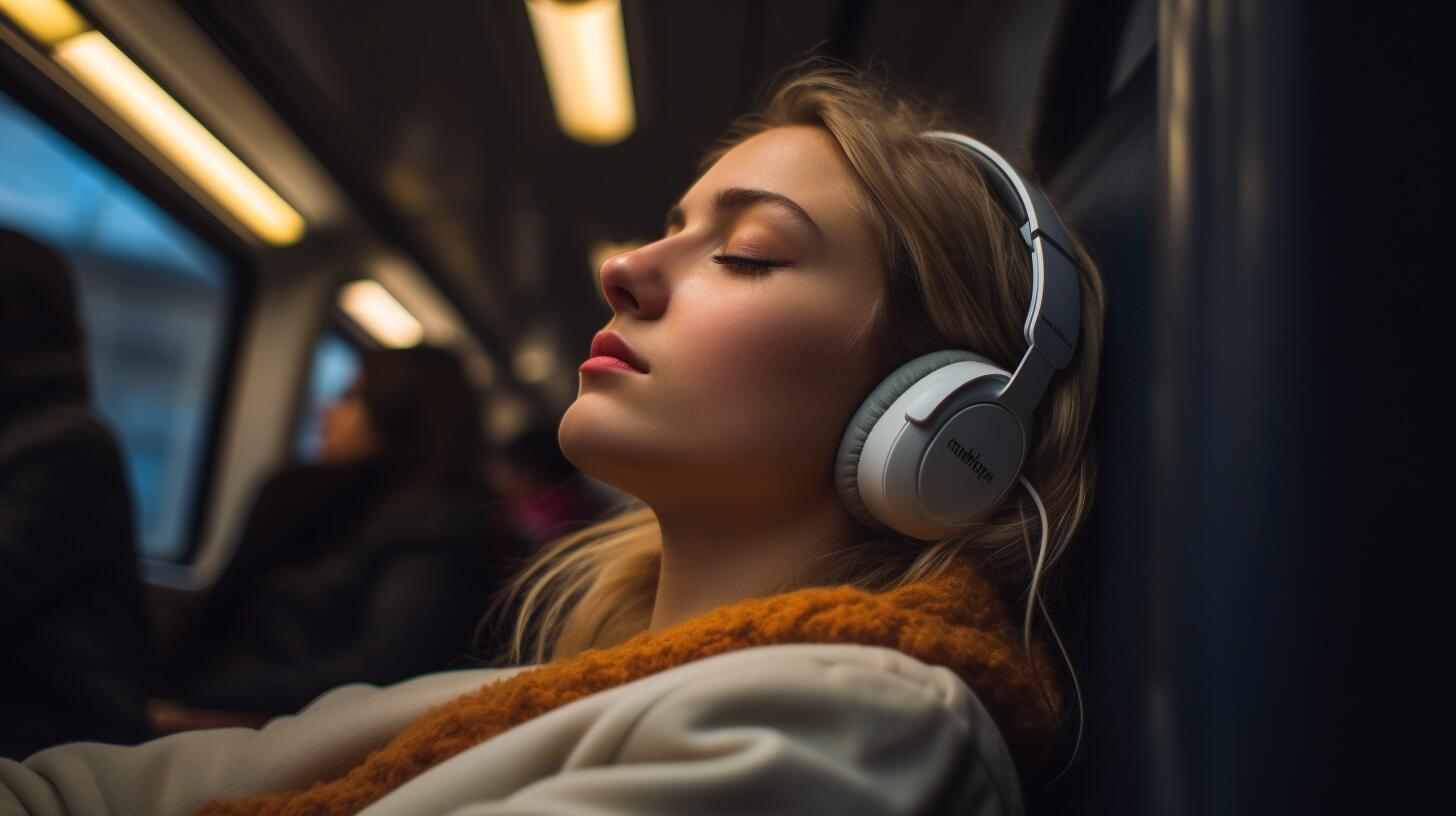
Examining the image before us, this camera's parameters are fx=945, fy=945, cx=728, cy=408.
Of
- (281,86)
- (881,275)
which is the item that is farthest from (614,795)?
(281,86)

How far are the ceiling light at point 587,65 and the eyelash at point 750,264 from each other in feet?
7.21

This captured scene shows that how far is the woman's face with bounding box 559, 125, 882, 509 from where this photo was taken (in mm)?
1000

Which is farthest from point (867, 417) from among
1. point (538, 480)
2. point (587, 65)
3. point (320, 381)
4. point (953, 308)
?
point (320, 381)

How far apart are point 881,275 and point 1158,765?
67 centimetres

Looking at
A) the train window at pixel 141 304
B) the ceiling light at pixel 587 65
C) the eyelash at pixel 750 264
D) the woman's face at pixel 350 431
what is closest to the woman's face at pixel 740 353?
the eyelash at pixel 750 264

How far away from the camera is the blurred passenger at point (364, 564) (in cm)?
230

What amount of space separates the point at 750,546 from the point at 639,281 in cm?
33

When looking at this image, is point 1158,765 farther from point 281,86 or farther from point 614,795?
point 281,86

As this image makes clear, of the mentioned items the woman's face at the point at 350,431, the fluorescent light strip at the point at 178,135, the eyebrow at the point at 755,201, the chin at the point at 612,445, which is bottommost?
the woman's face at the point at 350,431

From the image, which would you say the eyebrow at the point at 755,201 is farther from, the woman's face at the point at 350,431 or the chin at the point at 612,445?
the woman's face at the point at 350,431

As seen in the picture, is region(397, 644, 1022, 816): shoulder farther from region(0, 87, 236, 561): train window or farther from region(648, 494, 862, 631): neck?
region(0, 87, 236, 561): train window

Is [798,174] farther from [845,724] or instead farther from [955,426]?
[845,724]

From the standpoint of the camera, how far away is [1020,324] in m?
1.16

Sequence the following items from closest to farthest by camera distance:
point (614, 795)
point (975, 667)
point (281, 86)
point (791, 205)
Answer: point (614, 795), point (975, 667), point (791, 205), point (281, 86)
